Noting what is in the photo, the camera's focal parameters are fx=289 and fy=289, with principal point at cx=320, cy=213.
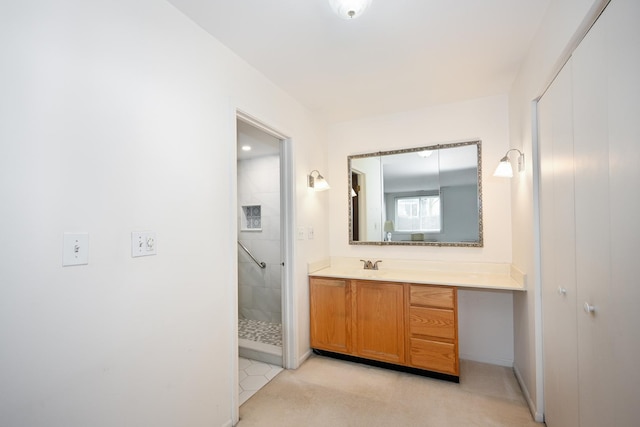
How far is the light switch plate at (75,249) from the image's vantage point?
1091mm

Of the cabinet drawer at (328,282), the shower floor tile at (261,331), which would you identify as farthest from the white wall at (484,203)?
the shower floor tile at (261,331)

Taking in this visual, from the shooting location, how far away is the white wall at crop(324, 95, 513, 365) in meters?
2.62

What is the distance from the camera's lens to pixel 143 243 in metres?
1.37

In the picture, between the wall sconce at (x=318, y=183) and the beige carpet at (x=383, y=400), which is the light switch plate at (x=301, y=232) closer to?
the wall sconce at (x=318, y=183)

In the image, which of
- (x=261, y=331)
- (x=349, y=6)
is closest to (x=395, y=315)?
(x=261, y=331)

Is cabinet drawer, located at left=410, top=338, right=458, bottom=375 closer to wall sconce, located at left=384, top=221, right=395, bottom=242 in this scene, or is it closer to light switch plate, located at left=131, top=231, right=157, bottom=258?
wall sconce, located at left=384, top=221, right=395, bottom=242

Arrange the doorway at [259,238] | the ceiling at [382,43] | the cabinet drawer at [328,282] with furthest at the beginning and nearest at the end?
the doorway at [259,238], the cabinet drawer at [328,282], the ceiling at [382,43]

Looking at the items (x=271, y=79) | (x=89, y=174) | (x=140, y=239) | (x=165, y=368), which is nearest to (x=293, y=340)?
(x=165, y=368)

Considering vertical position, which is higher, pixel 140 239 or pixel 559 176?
pixel 559 176

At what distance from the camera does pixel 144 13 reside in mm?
1398

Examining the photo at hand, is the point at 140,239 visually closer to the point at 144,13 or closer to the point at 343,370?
the point at 144,13

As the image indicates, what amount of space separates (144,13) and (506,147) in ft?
9.31

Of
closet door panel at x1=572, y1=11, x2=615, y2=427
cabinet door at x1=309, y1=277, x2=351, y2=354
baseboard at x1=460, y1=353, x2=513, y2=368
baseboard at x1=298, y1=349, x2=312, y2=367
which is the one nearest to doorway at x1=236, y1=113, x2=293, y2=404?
baseboard at x1=298, y1=349, x2=312, y2=367

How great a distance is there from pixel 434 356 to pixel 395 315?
418 millimetres
